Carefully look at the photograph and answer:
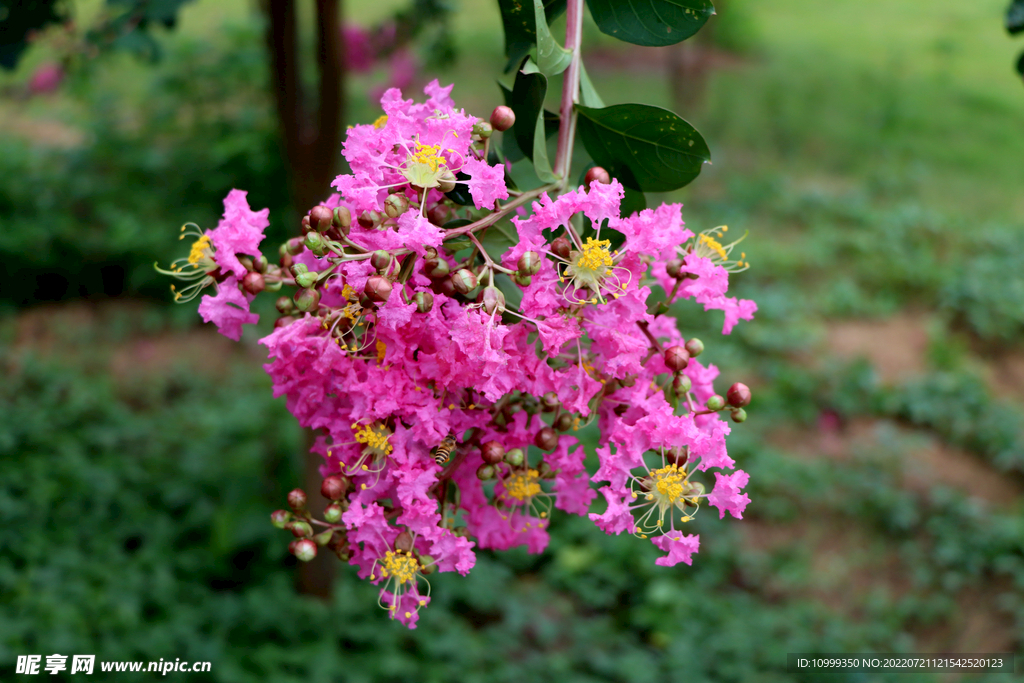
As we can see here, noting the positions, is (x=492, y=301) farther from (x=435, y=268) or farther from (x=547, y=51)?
(x=547, y=51)

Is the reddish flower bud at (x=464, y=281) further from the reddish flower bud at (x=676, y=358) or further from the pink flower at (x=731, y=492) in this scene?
the pink flower at (x=731, y=492)

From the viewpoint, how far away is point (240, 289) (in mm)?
987

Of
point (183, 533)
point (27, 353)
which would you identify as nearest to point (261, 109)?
point (27, 353)

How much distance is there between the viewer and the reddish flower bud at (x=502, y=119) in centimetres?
94

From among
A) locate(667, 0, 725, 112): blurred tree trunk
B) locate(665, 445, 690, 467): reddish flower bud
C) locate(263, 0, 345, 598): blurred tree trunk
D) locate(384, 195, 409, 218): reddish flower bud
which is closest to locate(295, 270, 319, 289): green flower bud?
locate(384, 195, 409, 218): reddish flower bud

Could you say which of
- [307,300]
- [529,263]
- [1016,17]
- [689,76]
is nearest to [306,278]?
[307,300]

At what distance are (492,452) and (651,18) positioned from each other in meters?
0.63

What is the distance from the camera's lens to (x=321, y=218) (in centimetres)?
84

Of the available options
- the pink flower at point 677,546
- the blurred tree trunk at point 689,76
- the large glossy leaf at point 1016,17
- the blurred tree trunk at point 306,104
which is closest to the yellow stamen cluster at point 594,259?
the pink flower at point 677,546

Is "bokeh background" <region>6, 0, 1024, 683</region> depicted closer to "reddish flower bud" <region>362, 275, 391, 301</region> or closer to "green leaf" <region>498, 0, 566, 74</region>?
"green leaf" <region>498, 0, 566, 74</region>

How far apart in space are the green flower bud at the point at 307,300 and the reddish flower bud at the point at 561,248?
0.28m

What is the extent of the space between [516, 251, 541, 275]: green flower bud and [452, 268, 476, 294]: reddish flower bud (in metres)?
0.05

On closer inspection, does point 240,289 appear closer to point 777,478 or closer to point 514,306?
point 514,306

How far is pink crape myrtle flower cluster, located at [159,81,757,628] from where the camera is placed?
84 cm
